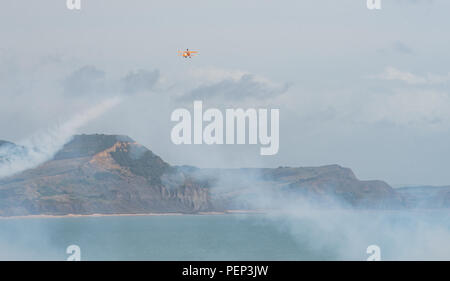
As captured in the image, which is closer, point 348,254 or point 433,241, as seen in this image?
point 348,254
